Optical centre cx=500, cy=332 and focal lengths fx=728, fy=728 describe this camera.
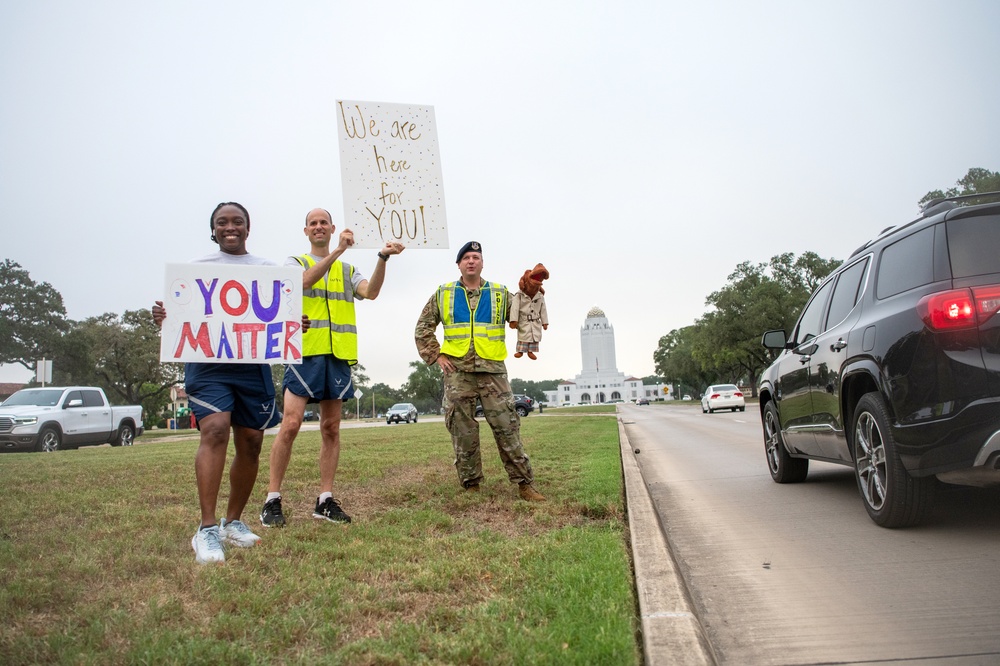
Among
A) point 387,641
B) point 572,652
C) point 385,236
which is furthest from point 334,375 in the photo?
point 572,652

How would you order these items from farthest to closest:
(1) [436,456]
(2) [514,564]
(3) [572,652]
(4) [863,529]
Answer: (1) [436,456] → (4) [863,529] → (2) [514,564] → (3) [572,652]

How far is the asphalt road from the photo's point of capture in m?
2.59

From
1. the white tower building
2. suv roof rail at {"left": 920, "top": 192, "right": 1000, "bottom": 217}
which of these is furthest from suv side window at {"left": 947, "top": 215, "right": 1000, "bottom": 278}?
the white tower building

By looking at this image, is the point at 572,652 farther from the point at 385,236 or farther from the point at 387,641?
the point at 385,236

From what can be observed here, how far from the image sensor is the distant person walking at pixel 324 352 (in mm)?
4652

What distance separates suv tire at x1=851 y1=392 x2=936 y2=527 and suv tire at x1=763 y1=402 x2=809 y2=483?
205cm

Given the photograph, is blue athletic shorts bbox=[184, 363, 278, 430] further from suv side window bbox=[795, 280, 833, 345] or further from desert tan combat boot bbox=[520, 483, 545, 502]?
suv side window bbox=[795, 280, 833, 345]

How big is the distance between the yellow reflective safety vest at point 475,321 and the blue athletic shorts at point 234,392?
73.0 inches

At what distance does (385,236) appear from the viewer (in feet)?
17.0

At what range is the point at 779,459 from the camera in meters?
6.79

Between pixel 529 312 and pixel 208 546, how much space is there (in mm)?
3147

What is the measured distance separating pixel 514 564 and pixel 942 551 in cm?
225

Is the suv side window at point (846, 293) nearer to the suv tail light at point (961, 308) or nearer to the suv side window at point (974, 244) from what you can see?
the suv side window at point (974, 244)

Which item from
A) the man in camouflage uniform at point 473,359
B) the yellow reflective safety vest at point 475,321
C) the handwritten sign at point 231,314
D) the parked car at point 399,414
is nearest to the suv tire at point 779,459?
the man in camouflage uniform at point 473,359
